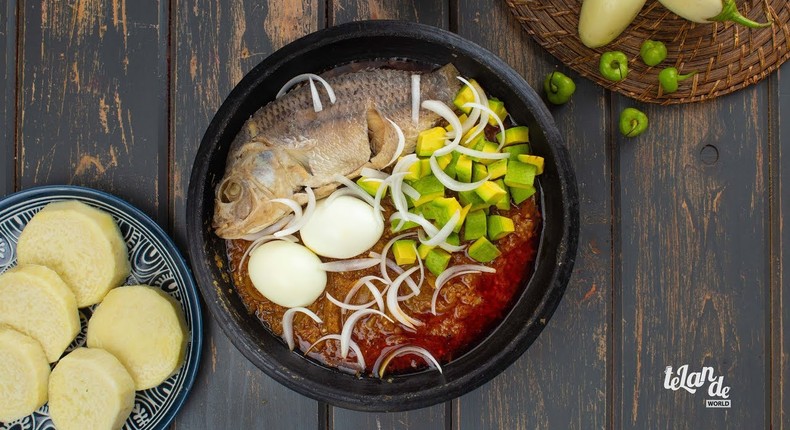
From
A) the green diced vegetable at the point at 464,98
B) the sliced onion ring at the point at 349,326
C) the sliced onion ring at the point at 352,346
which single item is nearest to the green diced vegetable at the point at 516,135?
the green diced vegetable at the point at 464,98

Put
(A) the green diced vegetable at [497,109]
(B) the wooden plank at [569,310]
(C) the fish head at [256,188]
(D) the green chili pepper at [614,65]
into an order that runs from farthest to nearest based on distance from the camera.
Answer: (B) the wooden plank at [569,310], (D) the green chili pepper at [614,65], (A) the green diced vegetable at [497,109], (C) the fish head at [256,188]

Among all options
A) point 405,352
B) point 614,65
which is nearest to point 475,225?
point 405,352

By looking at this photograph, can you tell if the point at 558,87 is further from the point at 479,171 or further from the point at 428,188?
the point at 428,188

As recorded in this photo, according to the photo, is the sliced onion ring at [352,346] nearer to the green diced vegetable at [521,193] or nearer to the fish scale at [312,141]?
the fish scale at [312,141]

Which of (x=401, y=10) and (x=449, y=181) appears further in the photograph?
(x=401, y=10)

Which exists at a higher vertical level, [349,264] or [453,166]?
[453,166]

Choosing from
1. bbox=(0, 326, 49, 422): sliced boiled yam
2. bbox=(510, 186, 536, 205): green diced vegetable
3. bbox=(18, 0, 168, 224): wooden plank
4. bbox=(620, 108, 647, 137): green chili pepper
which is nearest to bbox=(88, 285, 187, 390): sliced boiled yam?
bbox=(0, 326, 49, 422): sliced boiled yam

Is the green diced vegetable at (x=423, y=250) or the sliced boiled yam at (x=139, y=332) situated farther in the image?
the sliced boiled yam at (x=139, y=332)

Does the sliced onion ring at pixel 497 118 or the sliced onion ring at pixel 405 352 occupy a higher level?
the sliced onion ring at pixel 497 118
